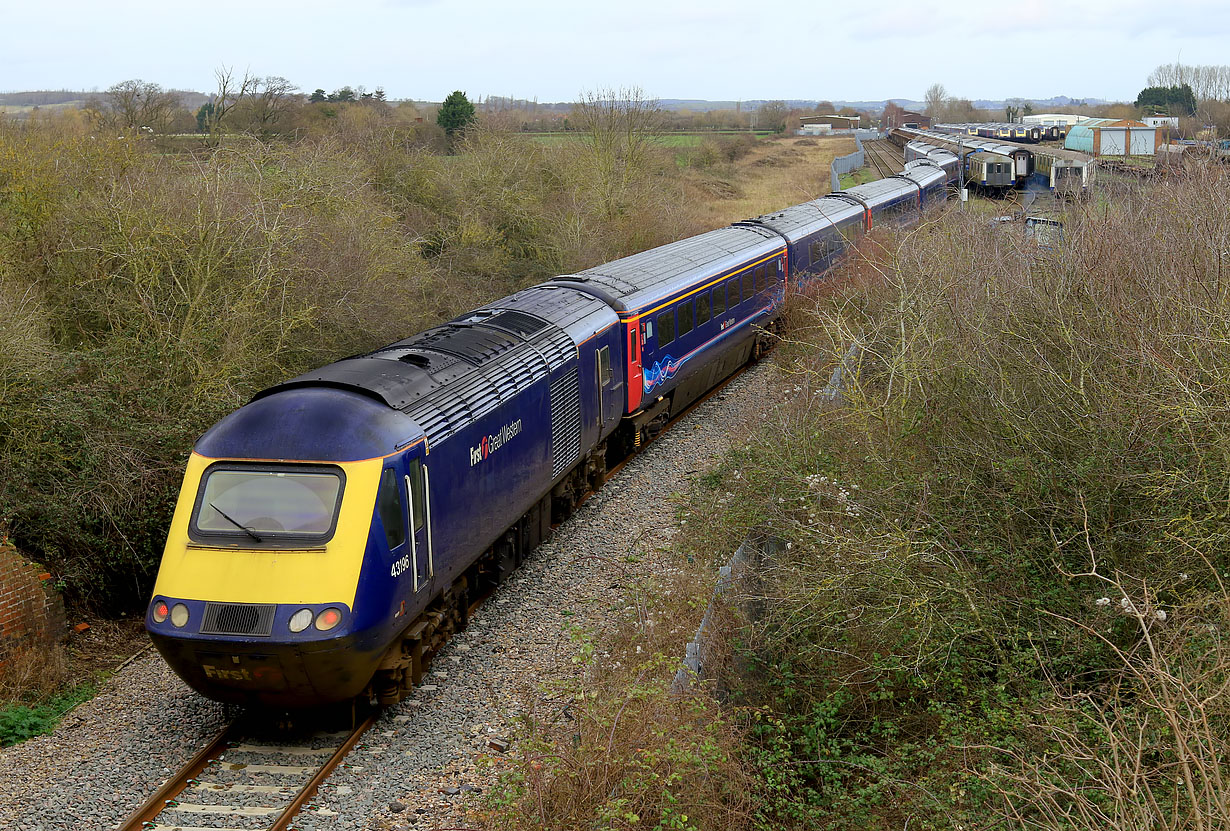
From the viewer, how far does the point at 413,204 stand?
2994 cm

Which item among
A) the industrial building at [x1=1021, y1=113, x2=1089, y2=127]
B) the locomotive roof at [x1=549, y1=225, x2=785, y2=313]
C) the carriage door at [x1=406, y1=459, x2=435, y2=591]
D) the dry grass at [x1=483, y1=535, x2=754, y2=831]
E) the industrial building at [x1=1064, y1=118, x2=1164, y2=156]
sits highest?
the industrial building at [x1=1021, y1=113, x2=1089, y2=127]

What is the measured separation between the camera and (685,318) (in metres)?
18.2

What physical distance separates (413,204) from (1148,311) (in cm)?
2377

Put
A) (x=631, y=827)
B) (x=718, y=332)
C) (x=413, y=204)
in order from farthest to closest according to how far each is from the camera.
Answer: (x=413, y=204), (x=718, y=332), (x=631, y=827)

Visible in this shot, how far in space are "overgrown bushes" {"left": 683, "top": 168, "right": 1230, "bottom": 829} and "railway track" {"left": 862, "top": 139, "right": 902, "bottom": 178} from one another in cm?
3898

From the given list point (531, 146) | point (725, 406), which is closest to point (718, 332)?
point (725, 406)

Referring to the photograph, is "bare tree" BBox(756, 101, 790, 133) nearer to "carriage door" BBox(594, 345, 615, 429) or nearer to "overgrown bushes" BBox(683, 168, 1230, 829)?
Answer: "carriage door" BBox(594, 345, 615, 429)

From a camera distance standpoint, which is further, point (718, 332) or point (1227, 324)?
point (718, 332)

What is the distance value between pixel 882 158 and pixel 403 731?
66102 mm

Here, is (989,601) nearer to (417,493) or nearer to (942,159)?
(417,493)

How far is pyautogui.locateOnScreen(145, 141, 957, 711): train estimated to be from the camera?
7.97 meters

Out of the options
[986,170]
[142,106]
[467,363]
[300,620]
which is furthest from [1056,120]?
[300,620]

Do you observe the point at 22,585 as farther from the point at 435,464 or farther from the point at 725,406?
the point at 725,406

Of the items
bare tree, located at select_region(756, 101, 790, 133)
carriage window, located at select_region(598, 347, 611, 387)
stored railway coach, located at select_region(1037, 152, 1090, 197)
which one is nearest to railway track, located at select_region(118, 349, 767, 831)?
carriage window, located at select_region(598, 347, 611, 387)
